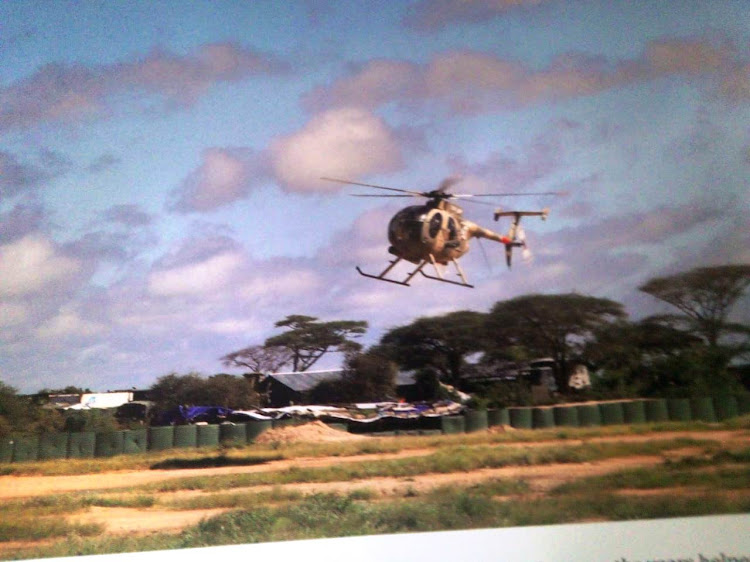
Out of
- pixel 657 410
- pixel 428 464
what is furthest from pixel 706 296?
pixel 428 464

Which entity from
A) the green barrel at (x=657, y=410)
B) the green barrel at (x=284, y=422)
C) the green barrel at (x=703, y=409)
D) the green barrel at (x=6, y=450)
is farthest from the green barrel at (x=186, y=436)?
the green barrel at (x=703, y=409)

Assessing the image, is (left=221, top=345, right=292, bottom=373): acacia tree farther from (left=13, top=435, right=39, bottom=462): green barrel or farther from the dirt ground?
(left=13, top=435, right=39, bottom=462): green barrel

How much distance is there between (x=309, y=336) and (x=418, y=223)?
1632 millimetres

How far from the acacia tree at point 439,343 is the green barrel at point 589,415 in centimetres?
119

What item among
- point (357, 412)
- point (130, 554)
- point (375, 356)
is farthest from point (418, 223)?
point (130, 554)

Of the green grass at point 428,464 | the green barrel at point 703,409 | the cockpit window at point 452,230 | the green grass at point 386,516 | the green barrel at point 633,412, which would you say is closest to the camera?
the green grass at point 386,516

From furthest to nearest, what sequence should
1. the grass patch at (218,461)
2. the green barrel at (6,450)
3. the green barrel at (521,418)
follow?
the green barrel at (521,418) → the green barrel at (6,450) → the grass patch at (218,461)

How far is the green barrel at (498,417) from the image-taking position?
7.32 meters

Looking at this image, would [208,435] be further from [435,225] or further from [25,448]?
[435,225]

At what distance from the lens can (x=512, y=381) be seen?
24.6ft

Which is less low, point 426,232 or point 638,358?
point 426,232

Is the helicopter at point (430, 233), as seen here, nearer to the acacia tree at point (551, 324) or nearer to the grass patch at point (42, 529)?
the acacia tree at point (551, 324)

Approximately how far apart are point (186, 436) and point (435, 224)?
3.30 metres

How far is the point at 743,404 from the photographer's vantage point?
7.75 meters
